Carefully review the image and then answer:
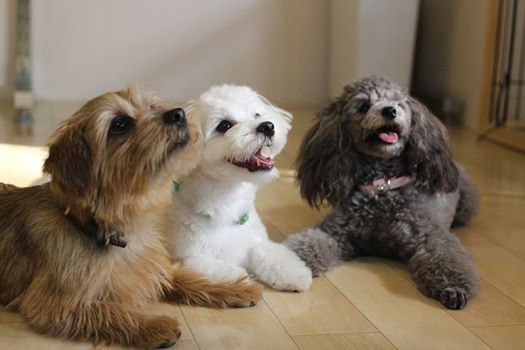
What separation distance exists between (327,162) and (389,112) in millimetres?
267

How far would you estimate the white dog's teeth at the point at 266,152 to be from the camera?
221 centimetres

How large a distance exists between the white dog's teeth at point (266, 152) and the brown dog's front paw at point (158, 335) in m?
0.56

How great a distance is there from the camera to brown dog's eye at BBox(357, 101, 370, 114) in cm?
253

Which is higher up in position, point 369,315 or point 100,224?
point 100,224

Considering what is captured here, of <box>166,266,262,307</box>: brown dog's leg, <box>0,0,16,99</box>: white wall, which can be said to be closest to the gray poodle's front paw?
<box>166,266,262,307</box>: brown dog's leg

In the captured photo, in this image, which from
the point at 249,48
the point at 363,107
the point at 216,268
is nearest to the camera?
the point at 216,268

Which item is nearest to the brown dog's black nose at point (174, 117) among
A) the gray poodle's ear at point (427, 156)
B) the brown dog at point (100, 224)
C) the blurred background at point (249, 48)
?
the brown dog at point (100, 224)

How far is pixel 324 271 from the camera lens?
2.41 meters

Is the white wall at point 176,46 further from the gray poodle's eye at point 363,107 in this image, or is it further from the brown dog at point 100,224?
the brown dog at point 100,224

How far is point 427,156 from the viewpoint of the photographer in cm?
254

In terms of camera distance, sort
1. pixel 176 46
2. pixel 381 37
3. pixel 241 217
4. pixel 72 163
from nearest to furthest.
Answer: pixel 72 163 < pixel 241 217 < pixel 381 37 < pixel 176 46

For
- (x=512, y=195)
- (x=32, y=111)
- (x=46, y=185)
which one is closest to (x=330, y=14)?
(x=32, y=111)

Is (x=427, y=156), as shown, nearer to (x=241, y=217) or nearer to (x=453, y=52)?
(x=241, y=217)

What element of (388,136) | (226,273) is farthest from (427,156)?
(226,273)
